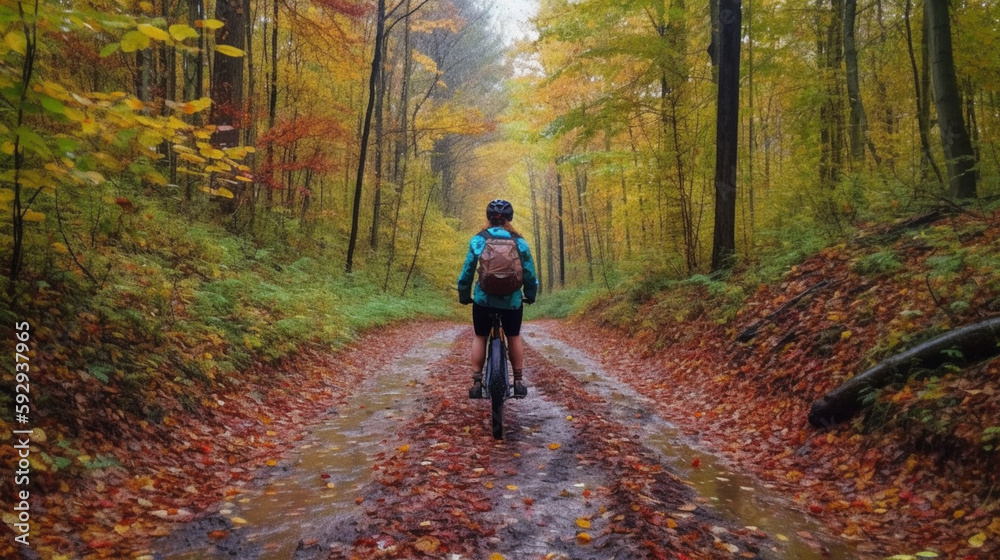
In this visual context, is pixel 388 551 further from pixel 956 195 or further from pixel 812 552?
pixel 956 195

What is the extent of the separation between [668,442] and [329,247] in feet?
53.8

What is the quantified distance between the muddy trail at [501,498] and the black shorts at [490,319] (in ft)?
3.58

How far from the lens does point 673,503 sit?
160 inches

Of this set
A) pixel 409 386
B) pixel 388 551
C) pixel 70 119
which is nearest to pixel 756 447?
pixel 388 551

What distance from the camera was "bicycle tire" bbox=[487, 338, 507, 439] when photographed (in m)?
5.54

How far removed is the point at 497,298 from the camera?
5.73 meters

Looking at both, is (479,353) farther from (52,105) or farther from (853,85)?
(853,85)

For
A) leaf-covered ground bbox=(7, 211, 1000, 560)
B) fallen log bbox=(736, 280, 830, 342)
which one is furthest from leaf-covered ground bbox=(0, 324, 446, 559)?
fallen log bbox=(736, 280, 830, 342)

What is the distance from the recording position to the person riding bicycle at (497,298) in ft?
18.7

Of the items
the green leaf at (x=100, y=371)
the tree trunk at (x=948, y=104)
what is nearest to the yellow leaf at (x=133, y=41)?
the green leaf at (x=100, y=371)

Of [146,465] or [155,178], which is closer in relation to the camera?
[155,178]

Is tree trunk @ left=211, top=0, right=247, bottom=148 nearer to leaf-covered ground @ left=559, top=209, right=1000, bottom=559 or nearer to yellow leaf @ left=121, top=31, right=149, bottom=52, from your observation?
yellow leaf @ left=121, top=31, right=149, bottom=52

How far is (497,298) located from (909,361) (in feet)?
12.5

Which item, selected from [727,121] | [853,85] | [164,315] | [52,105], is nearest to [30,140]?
[52,105]
